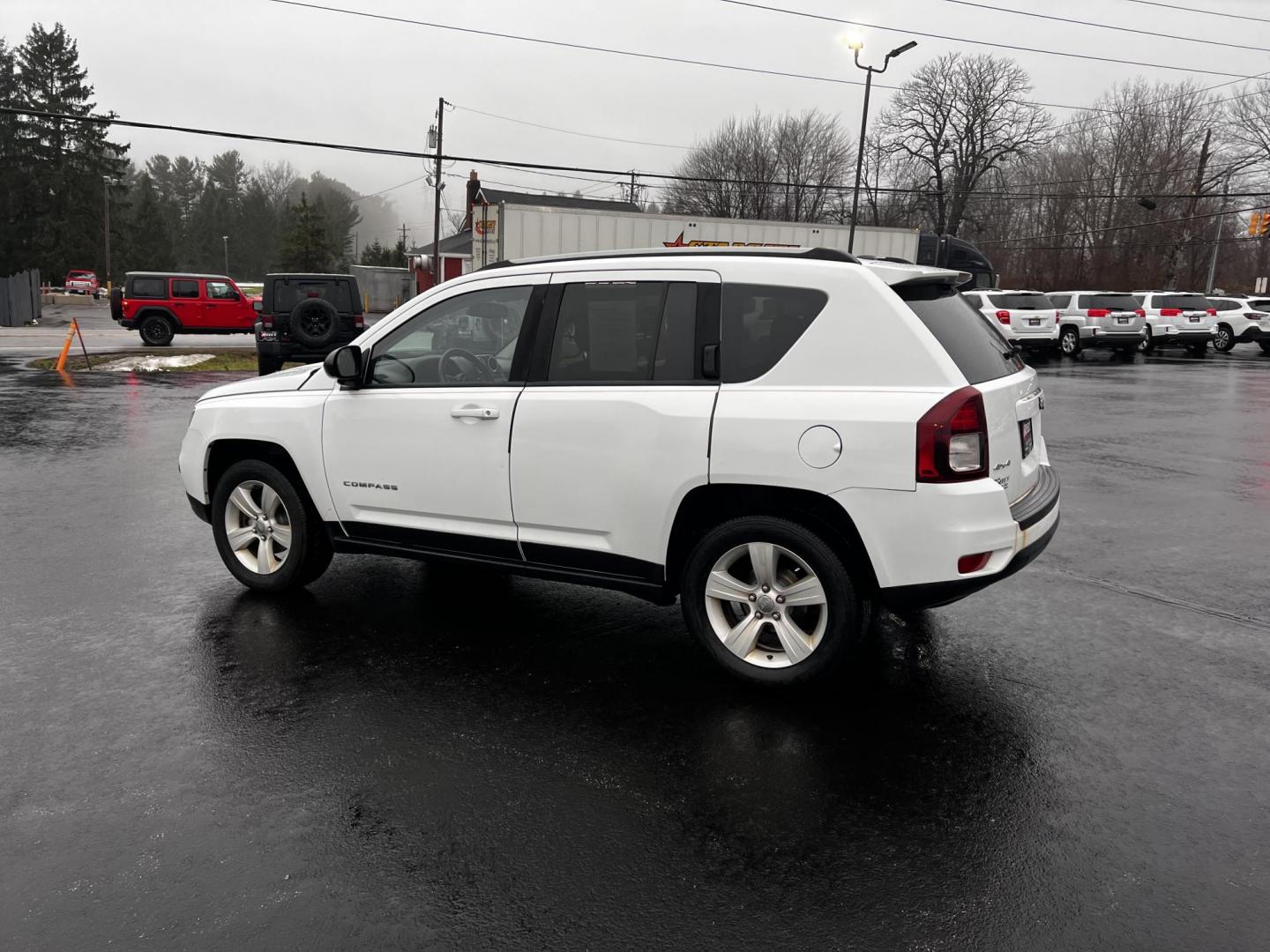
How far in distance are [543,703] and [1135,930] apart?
7.73 ft

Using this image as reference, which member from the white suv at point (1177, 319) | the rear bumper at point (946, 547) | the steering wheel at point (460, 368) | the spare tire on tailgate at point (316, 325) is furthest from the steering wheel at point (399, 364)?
the white suv at point (1177, 319)

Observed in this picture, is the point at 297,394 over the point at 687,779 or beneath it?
over

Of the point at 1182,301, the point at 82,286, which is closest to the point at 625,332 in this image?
the point at 1182,301

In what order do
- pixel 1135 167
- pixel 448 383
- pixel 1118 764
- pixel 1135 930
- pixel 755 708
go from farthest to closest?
pixel 1135 167 → pixel 448 383 → pixel 755 708 → pixel 1118 764 → pixel 1135 930

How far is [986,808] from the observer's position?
11.1 feet

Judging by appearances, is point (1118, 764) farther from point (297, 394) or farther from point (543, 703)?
point (297, 394)

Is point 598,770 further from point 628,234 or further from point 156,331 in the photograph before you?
point 156,331

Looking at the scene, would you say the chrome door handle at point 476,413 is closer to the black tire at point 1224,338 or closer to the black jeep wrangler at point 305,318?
the black jeep wrangler at point 305,318

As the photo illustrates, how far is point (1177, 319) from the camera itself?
30.8 m

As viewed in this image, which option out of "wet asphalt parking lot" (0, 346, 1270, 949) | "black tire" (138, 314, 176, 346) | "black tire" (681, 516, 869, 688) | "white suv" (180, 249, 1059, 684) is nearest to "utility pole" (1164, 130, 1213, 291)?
"black tire" (138, 314, 176, 346)

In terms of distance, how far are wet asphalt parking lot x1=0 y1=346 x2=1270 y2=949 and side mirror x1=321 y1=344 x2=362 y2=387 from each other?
1.32m

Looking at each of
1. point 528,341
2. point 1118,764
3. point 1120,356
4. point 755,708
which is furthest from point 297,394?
point 1120,356

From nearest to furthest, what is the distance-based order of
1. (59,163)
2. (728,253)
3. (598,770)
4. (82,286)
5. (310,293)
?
(598,770)
(728,253)
(310,293)
(82,286)
(59,163)

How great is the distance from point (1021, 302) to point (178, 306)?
82.3ft
